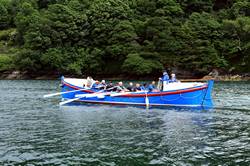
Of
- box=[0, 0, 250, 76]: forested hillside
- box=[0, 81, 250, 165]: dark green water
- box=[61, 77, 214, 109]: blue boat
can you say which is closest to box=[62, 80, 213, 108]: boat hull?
box=[61, 77, 214, 109]: blue boat

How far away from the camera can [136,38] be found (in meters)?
97.9

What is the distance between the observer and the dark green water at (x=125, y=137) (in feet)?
61.7

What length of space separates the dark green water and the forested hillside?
178ft

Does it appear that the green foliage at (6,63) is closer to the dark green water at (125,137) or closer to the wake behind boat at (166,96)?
the wake behind boat at (166,96)

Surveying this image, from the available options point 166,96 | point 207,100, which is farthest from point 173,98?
point 207,100

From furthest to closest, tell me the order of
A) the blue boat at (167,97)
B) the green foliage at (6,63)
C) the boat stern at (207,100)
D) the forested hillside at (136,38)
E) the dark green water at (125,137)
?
the green foliage at (6,63)
the forested hillside at (136,38)
the boat stern at (207,100)
the blue boat at (167,97)
the dark green water at (125,137)

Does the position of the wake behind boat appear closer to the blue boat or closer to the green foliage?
the blue boat

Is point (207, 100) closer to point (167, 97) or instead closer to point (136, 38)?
point (167, 97)

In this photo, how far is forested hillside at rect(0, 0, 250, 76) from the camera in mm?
89250

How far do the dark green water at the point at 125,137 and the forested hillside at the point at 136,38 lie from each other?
54405 mm

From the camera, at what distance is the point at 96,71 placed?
10094 centimetres

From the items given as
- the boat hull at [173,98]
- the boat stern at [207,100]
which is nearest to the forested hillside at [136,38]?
the boat hull at [173,98]


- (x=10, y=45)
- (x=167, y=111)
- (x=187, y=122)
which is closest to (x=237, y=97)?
(x=167, y=111)

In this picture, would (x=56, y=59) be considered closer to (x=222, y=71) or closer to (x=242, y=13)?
(x=222, y=71)
